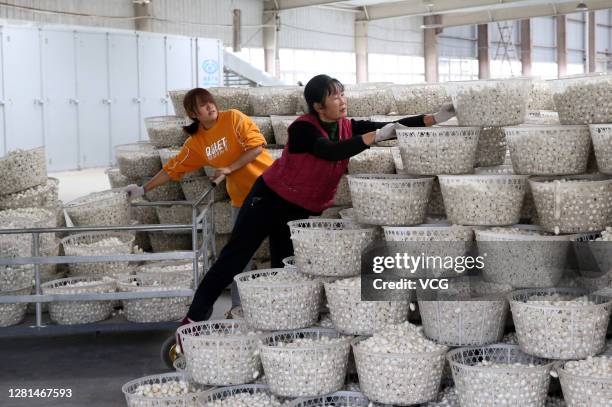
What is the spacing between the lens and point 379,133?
9.69 feet

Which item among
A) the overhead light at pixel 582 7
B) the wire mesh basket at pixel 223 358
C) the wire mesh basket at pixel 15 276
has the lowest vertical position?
the wire mesh basket at pixel 223 358

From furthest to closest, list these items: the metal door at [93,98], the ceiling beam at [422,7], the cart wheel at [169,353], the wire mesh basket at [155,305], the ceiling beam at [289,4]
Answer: the ceiling beam at [422,7] < the ceiling beam at [289,4] < the metal door at [93,98] < the wire mesh basket at [155,305] < the cart wheel at [169,353]

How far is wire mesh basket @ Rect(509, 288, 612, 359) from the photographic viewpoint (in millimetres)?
2436

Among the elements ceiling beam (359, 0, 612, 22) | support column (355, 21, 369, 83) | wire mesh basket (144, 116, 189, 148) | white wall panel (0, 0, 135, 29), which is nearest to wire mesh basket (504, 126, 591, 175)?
wire mesh basket (144, 116, 189, 148)

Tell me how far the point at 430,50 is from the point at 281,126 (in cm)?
1748

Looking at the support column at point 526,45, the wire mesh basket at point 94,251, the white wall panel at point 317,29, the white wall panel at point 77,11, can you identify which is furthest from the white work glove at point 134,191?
the support column at point 526,45

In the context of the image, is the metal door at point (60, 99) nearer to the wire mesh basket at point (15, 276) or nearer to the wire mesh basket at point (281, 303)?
the wire mesh basket at point (15, 276)

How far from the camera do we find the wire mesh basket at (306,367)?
105 inches

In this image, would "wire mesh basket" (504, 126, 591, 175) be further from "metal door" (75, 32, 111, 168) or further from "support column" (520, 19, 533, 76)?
"support column" (520, 19, 533, 76)

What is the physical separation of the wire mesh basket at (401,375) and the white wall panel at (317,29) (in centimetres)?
1519

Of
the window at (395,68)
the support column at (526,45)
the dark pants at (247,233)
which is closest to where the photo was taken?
the dark pants at (247,233)

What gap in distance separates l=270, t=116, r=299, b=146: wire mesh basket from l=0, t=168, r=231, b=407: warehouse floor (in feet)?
3.31

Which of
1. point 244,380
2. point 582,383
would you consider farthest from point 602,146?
Result: point 244,380

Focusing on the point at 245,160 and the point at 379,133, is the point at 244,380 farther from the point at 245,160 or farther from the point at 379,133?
the point at 245,160
